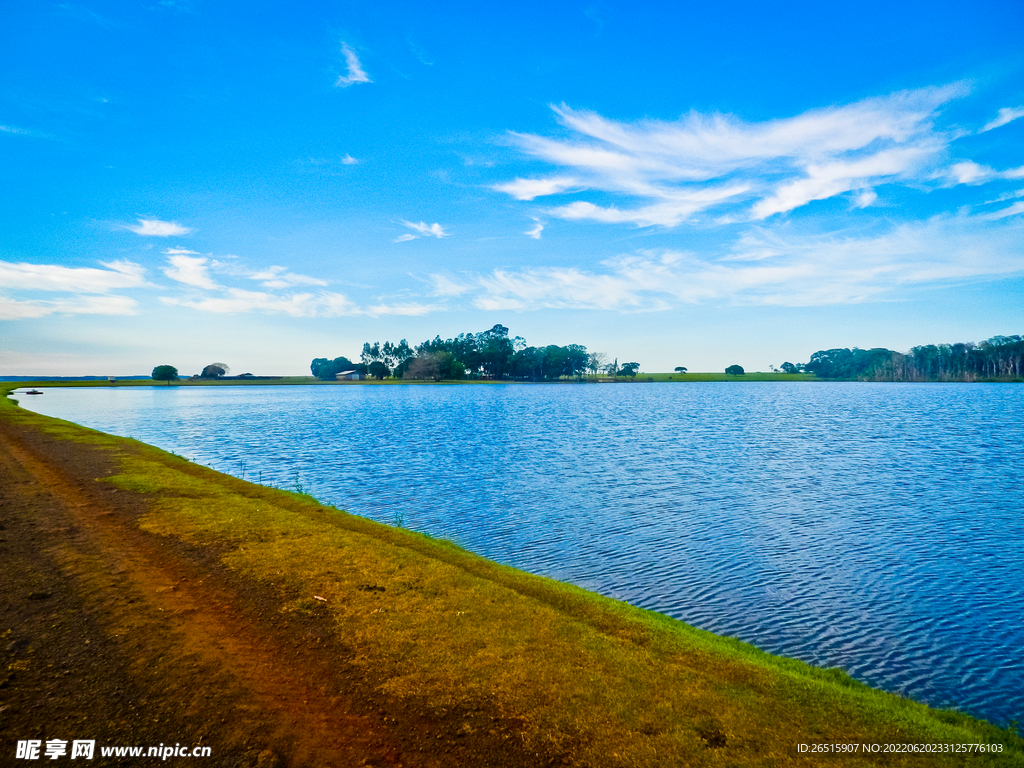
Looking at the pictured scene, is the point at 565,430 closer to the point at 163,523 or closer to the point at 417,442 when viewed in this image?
the point at 417,442

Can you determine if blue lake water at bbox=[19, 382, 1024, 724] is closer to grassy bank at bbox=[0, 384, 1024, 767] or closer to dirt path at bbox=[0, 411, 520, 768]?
grassy bank at bbox=[0, 384, 1024, 767]

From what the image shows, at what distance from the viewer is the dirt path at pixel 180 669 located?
6.05 meters

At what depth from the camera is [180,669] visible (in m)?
7.43

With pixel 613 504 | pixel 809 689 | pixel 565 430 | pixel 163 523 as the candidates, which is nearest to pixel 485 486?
pixel 613 504

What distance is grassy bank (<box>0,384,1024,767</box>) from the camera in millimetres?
6145

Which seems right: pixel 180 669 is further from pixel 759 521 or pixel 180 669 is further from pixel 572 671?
pixel 759 521

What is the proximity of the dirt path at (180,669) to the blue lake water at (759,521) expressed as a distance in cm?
719

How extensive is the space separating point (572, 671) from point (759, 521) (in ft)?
46.5

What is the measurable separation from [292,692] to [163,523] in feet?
34.1

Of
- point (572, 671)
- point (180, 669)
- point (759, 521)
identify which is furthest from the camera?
point (759, 521)

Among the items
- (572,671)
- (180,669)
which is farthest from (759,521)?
(180,669)

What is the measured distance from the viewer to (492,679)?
Answer: 7332 millimetres

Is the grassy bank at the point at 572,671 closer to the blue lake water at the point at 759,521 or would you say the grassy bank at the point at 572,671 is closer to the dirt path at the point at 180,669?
the dirt path at the point at 180,669

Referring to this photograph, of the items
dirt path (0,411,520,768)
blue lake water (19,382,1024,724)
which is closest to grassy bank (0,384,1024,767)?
dirt path (0,411,520,768)
